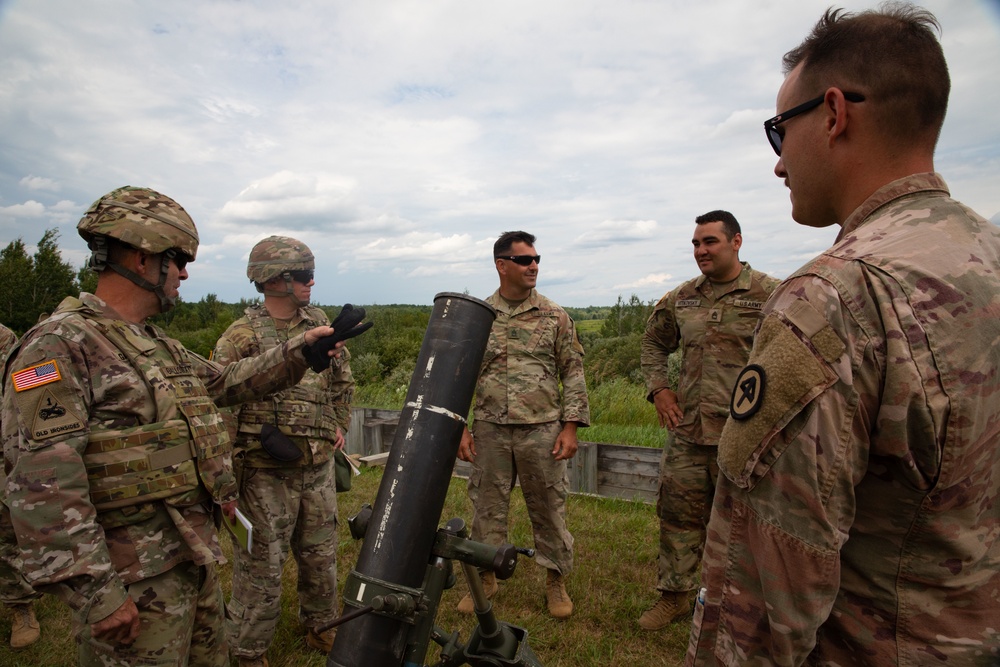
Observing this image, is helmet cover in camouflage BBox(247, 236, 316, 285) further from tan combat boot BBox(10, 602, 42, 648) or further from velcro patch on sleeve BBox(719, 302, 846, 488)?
velcro patch on sleeve BBox(719, 302, 846, 488)

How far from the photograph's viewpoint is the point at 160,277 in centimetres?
244

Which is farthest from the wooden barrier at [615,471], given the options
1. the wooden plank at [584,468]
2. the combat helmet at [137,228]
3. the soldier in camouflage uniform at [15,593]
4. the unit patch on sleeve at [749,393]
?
the unit patch on sleeve at [749,393]

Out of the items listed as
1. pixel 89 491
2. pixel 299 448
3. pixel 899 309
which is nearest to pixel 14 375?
pixel 89 491

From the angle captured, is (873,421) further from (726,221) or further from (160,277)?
(726,221)

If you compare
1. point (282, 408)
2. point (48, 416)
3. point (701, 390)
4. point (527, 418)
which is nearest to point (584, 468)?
point (527, 418)

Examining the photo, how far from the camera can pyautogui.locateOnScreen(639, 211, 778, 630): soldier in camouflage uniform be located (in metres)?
3.96

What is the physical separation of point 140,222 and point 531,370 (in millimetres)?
2853

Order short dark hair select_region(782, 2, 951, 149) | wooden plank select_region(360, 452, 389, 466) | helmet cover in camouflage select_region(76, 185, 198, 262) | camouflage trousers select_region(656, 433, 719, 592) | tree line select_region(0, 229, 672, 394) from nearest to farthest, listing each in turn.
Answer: short dark hair select_region(782, 2, 951, 149) → helmet cover in camouflage select_region(76, 185, 198, 262) → camouflage trousers select_region(656, 433, 719, 592) → wooden plank select_region(360, 452, 389, 466) → tree line select_region(0, 229, 672, 394)

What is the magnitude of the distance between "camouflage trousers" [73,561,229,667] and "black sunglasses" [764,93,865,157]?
258 cm

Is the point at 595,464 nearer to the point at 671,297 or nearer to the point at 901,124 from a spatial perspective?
the point at 671,297

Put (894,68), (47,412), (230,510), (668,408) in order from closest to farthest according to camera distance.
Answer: (894,68), (47,412), (230,510), (668,408)

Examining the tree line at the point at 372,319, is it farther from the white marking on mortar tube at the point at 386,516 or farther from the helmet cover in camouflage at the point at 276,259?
the white marking on mortar tube at the point at 386,516

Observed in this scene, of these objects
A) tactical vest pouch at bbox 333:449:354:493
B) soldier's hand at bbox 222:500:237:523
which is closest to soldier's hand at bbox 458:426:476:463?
tactical vest pouch at bbox 333:449:354:493

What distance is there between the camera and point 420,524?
177 centimetres
